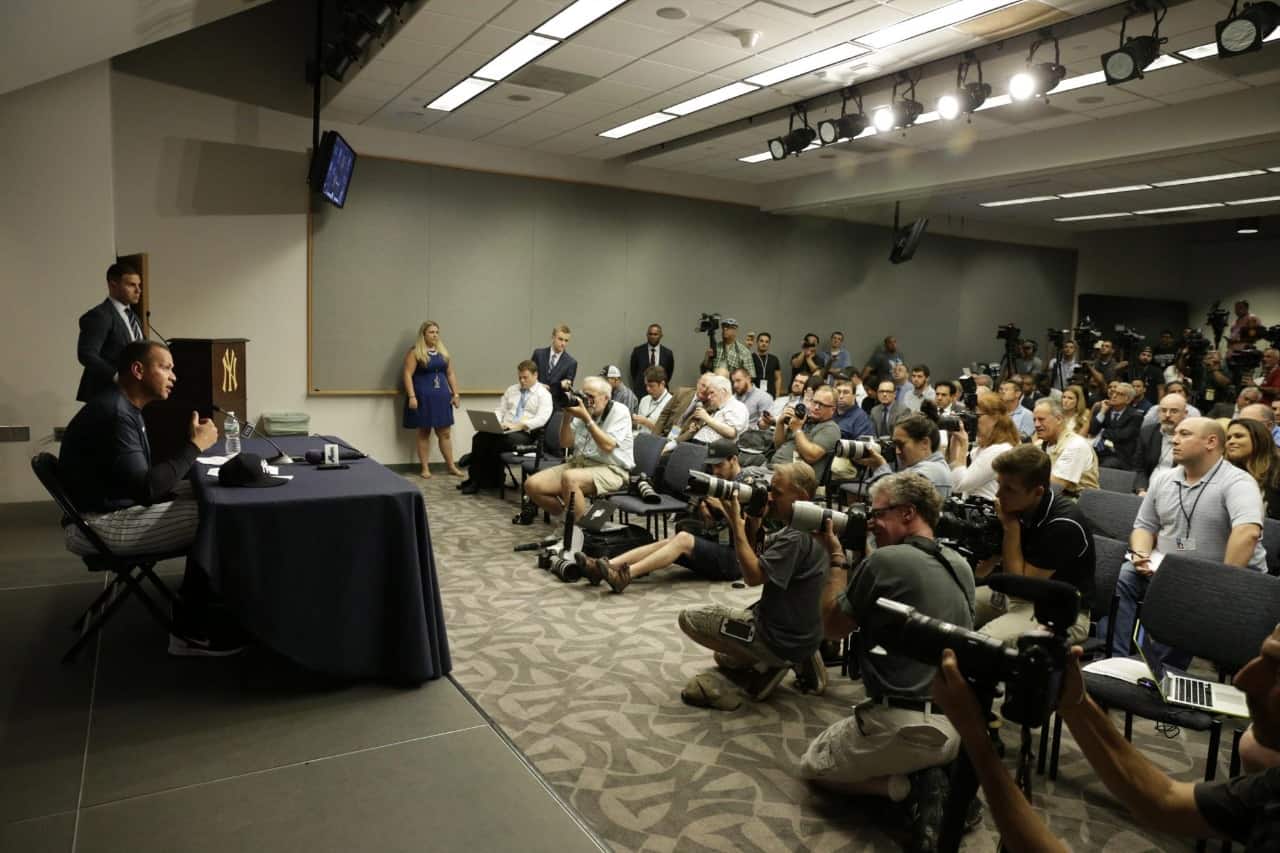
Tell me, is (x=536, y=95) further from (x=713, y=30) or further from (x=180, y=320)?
(x=180, y=320)

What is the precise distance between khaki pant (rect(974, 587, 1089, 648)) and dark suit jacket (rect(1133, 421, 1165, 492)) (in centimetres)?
324

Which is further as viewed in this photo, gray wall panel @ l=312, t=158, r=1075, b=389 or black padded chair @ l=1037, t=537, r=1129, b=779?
gray wall panel @ l=312, t=158, r=1075, b=389

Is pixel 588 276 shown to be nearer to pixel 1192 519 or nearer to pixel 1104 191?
pixel 1104 191

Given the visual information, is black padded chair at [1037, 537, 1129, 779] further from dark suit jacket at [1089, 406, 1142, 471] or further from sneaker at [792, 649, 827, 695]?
dark suit jacket at [1089, 406, 1142, 471]

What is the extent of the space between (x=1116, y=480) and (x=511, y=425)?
4.59 m

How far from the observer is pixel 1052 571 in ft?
10.1

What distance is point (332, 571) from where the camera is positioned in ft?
10.5

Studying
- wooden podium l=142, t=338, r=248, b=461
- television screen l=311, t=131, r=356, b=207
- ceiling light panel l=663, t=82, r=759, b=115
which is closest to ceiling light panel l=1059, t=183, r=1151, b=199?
ceiling light panel l=663, t=82, r=759, b=115

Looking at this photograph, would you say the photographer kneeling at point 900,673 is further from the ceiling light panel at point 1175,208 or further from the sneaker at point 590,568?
the ceiling light panel at point 1175,208

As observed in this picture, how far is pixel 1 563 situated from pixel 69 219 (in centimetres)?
292

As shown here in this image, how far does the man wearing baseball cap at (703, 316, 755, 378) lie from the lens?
9727 mm

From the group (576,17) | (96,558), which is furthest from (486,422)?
(96,558)

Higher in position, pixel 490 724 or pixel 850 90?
pixel 850 90

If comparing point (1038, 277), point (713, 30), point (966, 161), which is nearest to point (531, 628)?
point (713, 30)
